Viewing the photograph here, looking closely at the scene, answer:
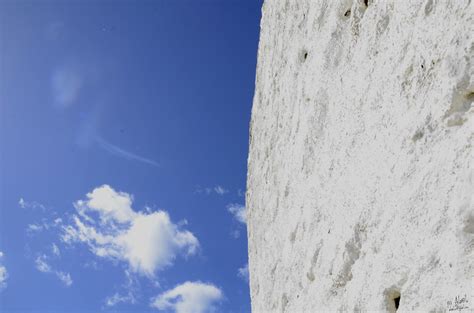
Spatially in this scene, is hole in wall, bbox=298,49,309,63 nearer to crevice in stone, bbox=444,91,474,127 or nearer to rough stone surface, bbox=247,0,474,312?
rough stone surface, bbox=247,0,474,312

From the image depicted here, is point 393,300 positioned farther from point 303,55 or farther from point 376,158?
point 303,55

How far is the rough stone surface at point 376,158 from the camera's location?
263 cm

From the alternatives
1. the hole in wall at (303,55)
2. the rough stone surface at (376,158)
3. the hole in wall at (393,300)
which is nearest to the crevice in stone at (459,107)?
the rough stone surface at (376,158)

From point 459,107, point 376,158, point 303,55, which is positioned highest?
point 303,55

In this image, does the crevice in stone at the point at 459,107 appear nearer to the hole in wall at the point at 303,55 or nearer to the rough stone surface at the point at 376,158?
the rough stone surface at the point at 376,158

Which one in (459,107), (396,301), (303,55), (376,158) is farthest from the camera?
(303,55)

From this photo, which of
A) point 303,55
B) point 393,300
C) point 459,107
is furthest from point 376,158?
point 303,55

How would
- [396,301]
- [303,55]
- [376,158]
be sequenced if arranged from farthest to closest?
[303,55] → [376,158] → [396,301]

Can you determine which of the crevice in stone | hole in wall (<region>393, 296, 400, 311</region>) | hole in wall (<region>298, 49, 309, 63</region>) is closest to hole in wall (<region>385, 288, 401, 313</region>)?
hole in wall (<region>393, 296, 400, 311</region>)

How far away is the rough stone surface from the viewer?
2.63 metres

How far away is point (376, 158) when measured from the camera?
346 centimetres

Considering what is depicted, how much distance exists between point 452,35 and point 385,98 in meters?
0.76

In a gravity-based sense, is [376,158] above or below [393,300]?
above

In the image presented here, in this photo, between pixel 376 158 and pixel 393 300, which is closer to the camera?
pixel 393 300
